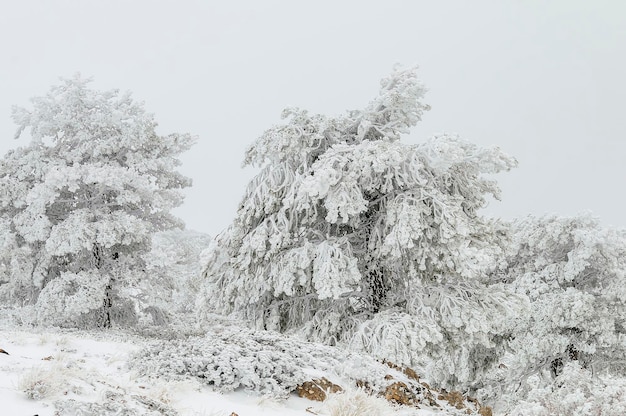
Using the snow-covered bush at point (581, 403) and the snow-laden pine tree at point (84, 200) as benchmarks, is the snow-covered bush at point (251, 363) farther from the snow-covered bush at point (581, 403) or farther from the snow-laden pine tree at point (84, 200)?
the snow-laden pine tree at point (84, 200)

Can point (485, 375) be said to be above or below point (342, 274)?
below

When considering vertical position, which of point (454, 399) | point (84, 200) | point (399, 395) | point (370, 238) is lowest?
point (454, 399)

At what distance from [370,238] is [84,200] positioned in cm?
896

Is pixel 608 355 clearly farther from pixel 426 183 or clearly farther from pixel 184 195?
pixel 184 195

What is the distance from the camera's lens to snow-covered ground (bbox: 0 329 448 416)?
14.2 ft

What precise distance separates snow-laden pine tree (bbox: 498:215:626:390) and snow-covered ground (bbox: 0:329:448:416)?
36.7 feet

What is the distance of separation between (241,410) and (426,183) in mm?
8424

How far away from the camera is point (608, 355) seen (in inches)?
666

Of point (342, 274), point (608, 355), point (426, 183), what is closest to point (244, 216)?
point (342, 274)

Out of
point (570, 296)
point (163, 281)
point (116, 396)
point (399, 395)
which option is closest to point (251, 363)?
point (399, 395)

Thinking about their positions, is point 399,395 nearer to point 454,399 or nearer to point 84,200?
point 454,399

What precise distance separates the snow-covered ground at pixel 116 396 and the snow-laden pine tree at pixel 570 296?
1118cm

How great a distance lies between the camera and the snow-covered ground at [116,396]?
4.32 meters

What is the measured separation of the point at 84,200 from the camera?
56.9 feet
